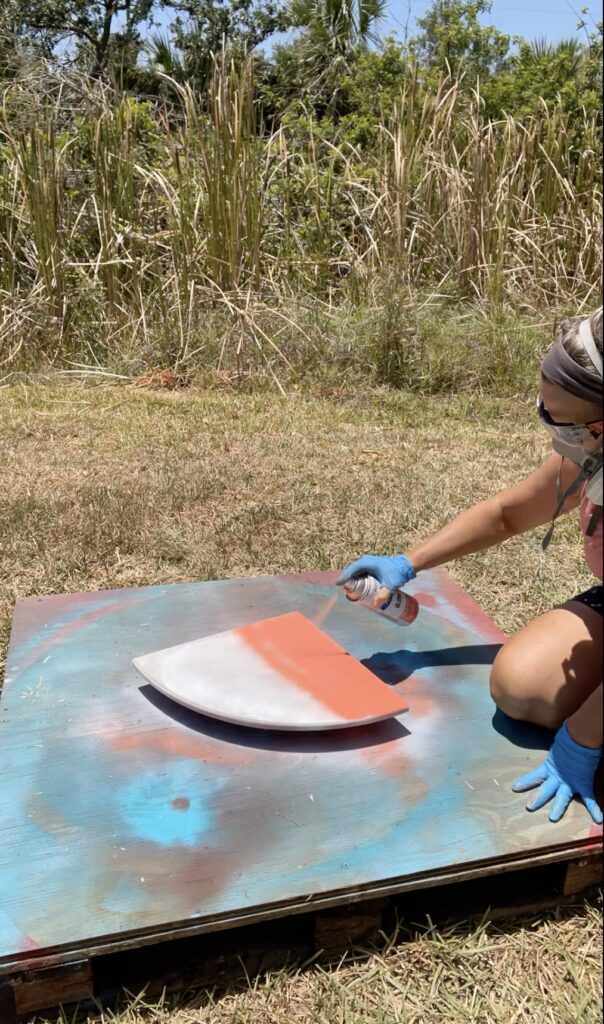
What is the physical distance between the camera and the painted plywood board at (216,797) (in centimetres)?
154

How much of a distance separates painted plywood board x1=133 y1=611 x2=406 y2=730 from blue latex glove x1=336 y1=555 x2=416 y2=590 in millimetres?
193

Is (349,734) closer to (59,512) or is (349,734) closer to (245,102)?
(59,512)

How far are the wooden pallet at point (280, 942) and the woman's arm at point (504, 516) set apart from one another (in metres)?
0.82

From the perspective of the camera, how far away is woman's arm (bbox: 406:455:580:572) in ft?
7.07

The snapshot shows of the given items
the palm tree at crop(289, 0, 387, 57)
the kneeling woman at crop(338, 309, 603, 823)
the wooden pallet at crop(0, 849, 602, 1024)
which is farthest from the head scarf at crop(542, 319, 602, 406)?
the palm tree at crop(289, 0, 387, 57)

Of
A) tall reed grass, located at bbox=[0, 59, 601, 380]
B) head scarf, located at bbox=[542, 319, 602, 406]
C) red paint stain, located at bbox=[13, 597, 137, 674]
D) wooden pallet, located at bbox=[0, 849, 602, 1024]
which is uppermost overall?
tall reed grass, located at bbox=[0, 59, 601, 380]

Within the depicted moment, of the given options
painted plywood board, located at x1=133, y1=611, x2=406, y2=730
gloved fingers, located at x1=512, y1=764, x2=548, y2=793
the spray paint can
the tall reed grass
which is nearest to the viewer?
gloved fingers, located at x1=512, y1=764, x2=548, y2=793

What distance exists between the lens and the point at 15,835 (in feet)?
5.48

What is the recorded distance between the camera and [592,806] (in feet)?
5.87

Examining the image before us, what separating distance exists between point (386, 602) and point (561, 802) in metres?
0.68

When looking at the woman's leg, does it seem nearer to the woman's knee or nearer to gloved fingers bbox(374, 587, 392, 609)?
the woman's knee

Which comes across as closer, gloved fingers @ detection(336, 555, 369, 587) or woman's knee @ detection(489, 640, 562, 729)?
woman's knee @ detection(489, 640, 562, 729)

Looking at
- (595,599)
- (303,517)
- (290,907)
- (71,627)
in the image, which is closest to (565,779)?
(595,599)

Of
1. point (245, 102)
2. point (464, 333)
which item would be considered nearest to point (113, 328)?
point (245, 102)
